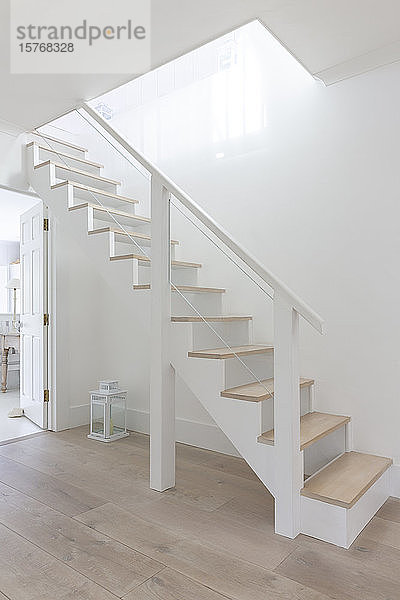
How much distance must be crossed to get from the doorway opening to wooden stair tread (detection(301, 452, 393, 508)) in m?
2.65

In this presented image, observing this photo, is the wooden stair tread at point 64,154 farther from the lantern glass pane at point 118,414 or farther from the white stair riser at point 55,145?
the lantern glass pane at point 118,414

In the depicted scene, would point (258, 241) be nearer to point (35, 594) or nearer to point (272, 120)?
point (272, 120)

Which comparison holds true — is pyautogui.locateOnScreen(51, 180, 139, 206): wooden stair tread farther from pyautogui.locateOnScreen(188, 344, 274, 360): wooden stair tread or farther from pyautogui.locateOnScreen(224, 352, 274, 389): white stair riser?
pyautogui.locateOnScreen(224, 352, 274, 389): white stair riser

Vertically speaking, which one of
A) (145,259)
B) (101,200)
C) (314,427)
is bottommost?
(314,427)

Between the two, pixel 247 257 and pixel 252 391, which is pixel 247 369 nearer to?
pixel 252 391

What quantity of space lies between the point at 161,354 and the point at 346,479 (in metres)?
1.23

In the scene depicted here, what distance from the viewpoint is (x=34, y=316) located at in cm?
437

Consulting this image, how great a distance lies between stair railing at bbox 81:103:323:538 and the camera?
2.21 meters

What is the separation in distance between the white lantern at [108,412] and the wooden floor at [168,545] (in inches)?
28.0

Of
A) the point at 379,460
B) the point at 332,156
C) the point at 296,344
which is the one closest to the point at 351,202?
the point at 332,156

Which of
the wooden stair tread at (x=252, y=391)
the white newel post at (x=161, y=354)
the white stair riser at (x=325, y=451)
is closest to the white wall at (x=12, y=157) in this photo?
the white newel post at (x=161, y=354)

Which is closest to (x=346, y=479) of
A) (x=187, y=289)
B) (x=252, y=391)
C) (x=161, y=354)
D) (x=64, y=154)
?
(x=252, y=391)

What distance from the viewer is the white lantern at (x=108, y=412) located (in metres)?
3.83

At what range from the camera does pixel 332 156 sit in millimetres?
2977
